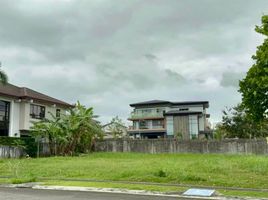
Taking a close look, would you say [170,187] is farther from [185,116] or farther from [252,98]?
[185,116]

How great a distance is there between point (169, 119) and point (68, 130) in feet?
109

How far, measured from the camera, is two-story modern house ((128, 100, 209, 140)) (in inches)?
2621

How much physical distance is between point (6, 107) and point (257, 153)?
27.0 metres

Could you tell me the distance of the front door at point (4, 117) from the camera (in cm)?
4241

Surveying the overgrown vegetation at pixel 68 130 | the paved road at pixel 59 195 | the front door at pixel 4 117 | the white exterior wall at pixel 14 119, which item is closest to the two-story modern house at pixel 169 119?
the overgrown vegetation at pixel 68 130

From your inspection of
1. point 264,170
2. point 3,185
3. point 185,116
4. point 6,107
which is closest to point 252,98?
point 264,170

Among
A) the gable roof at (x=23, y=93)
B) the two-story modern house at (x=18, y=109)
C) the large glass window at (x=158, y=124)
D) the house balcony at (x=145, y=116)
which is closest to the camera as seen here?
the two-story modern house at (x=18, y=109)

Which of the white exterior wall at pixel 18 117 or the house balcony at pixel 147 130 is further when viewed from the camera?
the house balcony at pixel 147 130

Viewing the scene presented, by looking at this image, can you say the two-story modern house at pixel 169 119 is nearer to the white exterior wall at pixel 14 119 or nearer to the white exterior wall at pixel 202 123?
the white exterior wall at pixel 202 123

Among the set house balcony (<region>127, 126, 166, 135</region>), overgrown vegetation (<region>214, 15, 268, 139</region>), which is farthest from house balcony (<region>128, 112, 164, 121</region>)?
overgrown vegetation (<region>214, 15, 268, 139</region>)

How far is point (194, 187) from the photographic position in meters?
14.5

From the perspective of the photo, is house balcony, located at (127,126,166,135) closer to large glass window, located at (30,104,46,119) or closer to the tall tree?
the tall tree

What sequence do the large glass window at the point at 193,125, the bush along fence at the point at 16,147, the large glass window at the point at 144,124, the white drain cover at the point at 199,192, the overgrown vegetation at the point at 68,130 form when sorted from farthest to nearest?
1. the large glass window at the point at 144,124
2. the large glass window at the point at 193,125
3. the overgrown vegetation at the point at 68,130
4. the bush along fence at the point at 16,147
5. the white drain cover at the point at 199,192

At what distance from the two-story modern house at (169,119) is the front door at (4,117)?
2917 centimetres
